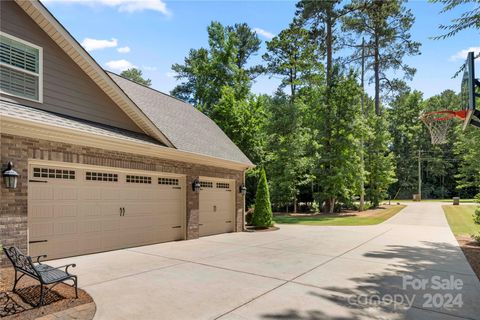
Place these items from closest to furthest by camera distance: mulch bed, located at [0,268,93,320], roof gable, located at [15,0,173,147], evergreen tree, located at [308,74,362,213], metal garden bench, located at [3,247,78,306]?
mulch bed, located at [0,268,93,320]
metal garden bench, located at [3,247,78,306]
roof gable, located at [15,0,173,147]
evergreen tree, located at [308,74,362,213]

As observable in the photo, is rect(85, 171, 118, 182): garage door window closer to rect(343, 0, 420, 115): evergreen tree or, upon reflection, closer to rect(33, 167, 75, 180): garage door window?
rect(33, 167, 75, 180): garage door window

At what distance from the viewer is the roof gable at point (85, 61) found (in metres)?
8.12

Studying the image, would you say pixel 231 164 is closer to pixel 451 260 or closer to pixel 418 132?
pixel 451 260

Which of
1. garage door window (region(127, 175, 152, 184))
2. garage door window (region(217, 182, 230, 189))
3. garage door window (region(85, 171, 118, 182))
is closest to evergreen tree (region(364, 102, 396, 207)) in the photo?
garage door window (region(217, 182, 230, 189))

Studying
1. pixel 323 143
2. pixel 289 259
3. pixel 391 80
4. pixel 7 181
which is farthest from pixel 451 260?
pixel 391 80

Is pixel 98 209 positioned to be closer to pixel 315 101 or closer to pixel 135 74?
pixel 315 101

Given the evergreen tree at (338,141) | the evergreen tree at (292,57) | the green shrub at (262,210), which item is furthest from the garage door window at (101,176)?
the evergreen tree at (292,57)

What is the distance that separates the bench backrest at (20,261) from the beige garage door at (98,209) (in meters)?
2.49

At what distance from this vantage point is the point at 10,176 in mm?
6969

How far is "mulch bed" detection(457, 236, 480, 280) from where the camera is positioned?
839cm

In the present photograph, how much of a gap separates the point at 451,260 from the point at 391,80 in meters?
32.7

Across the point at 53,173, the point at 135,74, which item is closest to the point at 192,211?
the point at 53,173

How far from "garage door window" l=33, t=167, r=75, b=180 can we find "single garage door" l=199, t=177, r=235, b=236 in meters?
5.64

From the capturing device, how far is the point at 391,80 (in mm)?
37094
